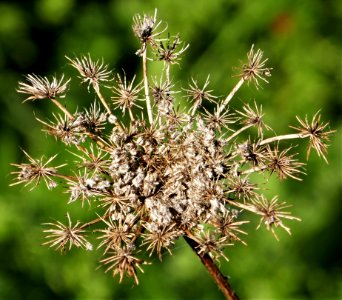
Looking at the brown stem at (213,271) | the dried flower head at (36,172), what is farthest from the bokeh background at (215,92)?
the brown stem at (213,271)

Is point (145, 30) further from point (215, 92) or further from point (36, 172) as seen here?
point (215, 92)

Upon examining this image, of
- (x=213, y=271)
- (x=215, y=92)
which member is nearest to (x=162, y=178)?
(x=213, y=271)

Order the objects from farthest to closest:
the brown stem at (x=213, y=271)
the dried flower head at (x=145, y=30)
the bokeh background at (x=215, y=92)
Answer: the bokeh background at (x=215, y=92) → the dried flower head at (x=145, y=30) → the brown stem at (x=213, y=271)

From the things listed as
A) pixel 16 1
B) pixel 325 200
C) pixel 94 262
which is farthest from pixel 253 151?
pixel 16 1

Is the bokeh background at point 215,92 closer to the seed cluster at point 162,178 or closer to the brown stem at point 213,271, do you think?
the seed cluster at point 162,178

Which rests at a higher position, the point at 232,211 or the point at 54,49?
the point at 54,49

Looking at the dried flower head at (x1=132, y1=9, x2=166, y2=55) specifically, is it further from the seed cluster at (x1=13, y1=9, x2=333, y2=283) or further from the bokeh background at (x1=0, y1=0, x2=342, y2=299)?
the bokeh background at (x1=0, y1=0, x2=342, y2=299)

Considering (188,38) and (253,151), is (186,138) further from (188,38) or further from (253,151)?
(188,38)

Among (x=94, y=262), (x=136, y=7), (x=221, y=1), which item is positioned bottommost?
(x=94, y=262)
